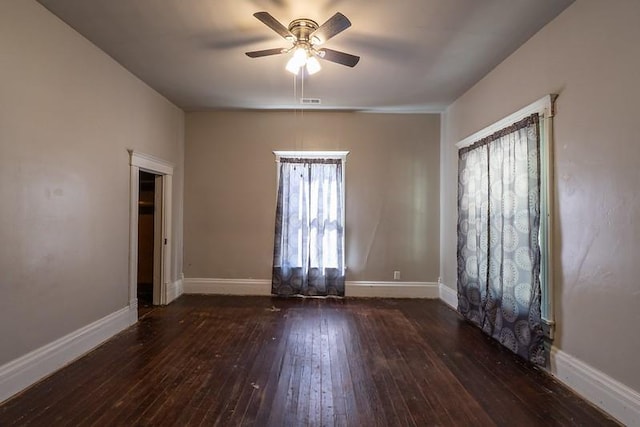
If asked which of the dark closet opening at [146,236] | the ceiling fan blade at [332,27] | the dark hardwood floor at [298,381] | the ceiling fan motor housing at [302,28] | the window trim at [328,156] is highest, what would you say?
the ceiling fan motor housing at [302,28]

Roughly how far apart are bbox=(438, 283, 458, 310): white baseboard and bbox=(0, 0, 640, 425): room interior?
0.15 feet

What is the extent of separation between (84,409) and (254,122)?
3.92 m

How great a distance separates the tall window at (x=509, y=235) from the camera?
2.61 meters

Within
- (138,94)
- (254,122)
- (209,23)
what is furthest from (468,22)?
(138,94)

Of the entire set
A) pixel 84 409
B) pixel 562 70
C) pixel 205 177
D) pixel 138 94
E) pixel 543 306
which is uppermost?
pixel 138 94

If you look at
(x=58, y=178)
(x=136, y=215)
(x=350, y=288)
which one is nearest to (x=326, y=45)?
(x=58, y=178)

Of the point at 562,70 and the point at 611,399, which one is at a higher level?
the point at 562,70

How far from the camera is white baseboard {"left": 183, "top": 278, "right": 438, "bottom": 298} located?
15.8 feet

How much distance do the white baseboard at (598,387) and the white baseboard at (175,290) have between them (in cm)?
438

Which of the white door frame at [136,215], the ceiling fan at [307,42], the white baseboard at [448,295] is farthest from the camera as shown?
the white baseboard at [448,295]

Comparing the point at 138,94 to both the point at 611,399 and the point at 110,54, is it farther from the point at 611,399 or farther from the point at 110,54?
the point at 611,399

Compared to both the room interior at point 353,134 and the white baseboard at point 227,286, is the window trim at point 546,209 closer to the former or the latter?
the room interior at point 353,134

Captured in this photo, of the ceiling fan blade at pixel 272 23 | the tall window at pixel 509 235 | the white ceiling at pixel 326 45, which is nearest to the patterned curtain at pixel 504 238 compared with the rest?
the tall window at pixel 509 235

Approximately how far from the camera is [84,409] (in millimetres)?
2039
